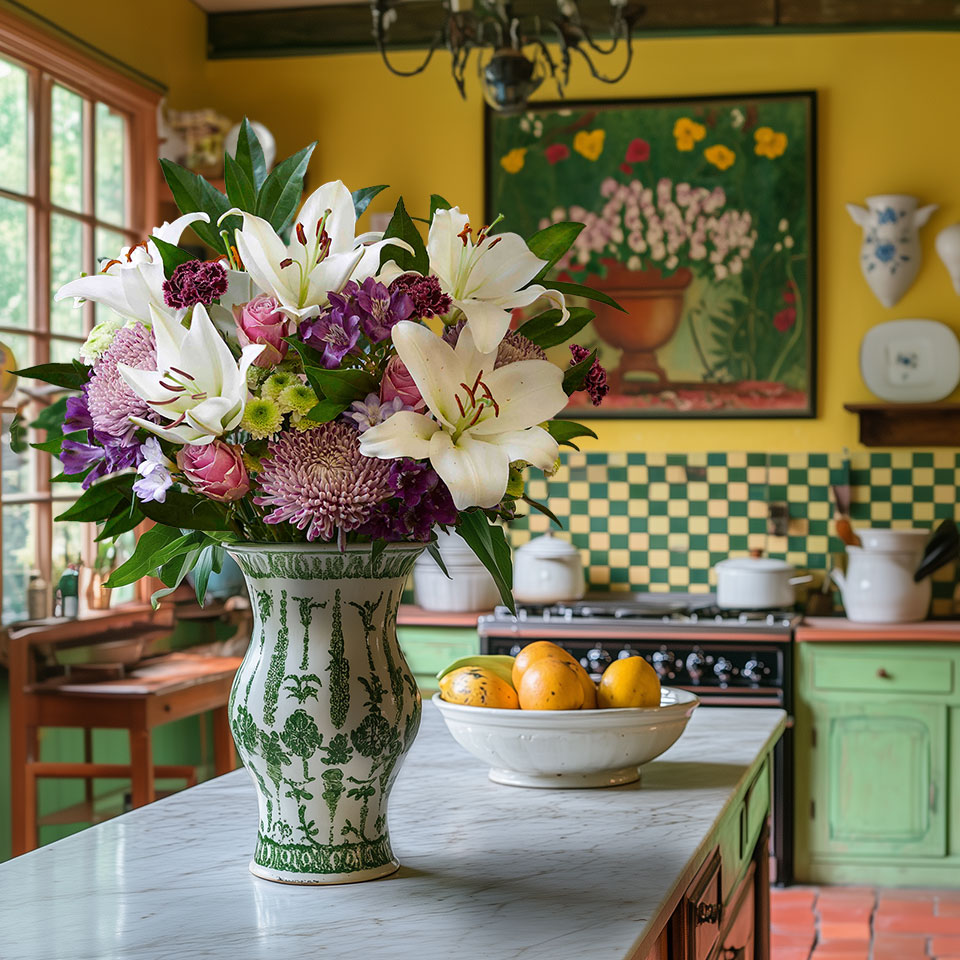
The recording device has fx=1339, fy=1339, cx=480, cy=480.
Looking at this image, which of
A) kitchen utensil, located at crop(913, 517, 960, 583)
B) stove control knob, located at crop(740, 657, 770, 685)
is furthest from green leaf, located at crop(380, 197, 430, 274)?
kitchen utensil, located at crop(913, 517, 960, 583)

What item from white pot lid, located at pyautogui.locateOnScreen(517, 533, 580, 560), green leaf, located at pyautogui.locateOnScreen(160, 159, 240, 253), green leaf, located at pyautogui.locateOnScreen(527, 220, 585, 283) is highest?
green leaf, located at pyautogui.locateOnScreen(160, 159, 240, 253)

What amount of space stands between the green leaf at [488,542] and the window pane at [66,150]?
10.6ft

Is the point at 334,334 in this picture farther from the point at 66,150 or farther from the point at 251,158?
the point at 66,150

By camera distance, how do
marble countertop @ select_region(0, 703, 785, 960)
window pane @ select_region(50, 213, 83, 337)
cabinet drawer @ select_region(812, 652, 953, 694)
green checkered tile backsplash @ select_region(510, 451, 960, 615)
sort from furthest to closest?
1. green checkered tile backsplash @ select_region(510, 451, 960, 615)
2. cabinet drawer @ select_region(812, 652, 953, 694)
3. window pane @ select_region(50, 213, 83, 337)
4. marble countertop @ select_region(0, 703, 785, 960)

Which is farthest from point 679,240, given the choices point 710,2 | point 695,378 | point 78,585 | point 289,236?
point 289,236

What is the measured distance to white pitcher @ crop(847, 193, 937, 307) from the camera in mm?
4672

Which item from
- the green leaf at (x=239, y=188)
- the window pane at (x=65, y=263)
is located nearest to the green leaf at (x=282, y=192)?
the green leaf at (x=239, y=188)

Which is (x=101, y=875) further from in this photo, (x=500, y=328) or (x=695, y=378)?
(x=695, y=378)

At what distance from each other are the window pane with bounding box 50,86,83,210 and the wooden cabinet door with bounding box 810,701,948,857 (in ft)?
9.54

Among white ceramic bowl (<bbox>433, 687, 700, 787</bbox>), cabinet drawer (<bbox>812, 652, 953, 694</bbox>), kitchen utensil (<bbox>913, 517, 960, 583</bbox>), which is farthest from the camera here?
kitchen utensil (<bbox>913, 517, 960, 583</bbox>)

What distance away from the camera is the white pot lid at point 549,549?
185 inches

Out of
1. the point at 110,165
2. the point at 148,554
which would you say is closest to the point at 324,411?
the point at 148,554

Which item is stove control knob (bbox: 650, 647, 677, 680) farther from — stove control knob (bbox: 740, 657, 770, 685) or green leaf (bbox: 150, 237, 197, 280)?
green leaf (bbox: 150, 237, 197, 280)

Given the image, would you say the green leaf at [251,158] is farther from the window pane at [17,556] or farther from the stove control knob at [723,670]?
the stove control knob at [723,670]
